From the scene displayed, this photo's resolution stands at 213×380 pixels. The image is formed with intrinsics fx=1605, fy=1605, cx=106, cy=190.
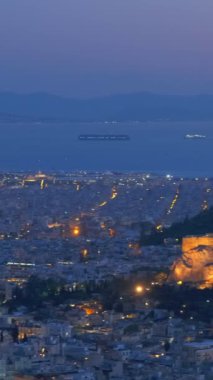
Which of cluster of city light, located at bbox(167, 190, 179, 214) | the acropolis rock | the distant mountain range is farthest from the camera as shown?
the distant mountain range

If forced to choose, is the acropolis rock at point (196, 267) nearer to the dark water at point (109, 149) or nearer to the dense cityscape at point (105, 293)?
the dense cityscape at point (105, 293)

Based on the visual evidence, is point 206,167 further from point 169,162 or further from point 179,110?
point 179,110

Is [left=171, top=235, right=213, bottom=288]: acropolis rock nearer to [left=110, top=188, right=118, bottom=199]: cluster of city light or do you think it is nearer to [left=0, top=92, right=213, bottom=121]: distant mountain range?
[left=110, top=188, right=118, bottom=199]: cluster of city light

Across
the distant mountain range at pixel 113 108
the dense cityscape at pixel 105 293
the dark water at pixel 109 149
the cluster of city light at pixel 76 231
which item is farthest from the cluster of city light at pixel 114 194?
the distant mountain range at pixel 113 108

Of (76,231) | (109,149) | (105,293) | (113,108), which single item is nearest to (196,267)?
(105,293)

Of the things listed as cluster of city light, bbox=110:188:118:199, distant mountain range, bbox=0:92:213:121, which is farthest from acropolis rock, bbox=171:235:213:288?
Result: distant mountain range, bbox=0:92:213:121

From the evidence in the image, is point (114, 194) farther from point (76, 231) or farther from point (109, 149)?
point (109, 149)
